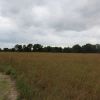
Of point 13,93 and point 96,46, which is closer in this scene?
point 13,93

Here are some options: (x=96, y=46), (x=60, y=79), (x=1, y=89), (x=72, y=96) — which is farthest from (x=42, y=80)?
(x=96, y=46)

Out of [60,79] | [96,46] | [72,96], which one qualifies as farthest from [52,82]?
[96,46]

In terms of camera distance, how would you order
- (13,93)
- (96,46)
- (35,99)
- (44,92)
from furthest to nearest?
1. (96,46)
2. (13,93)
3. (44,92)
4. (35,99)

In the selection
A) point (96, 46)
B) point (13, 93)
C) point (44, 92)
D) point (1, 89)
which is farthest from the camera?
point (96, 46)

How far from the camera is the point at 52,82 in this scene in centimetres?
1122

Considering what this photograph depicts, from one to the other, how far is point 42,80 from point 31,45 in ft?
215

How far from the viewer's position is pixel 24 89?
1003 centimetres

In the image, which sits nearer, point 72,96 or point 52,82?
point 72,96

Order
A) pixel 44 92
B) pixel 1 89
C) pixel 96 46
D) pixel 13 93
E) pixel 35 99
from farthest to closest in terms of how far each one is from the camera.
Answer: pixel 96 46
pixel 1 89
pixel 13 93
pixel 44 92
pixel 35 99

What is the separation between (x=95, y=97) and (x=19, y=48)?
224 feet

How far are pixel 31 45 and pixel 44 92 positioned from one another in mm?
67671

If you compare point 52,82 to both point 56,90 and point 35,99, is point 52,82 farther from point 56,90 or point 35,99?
point 35,99

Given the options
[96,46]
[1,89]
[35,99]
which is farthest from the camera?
[96,46]

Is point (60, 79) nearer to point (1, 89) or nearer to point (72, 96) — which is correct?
point (1, 89)
